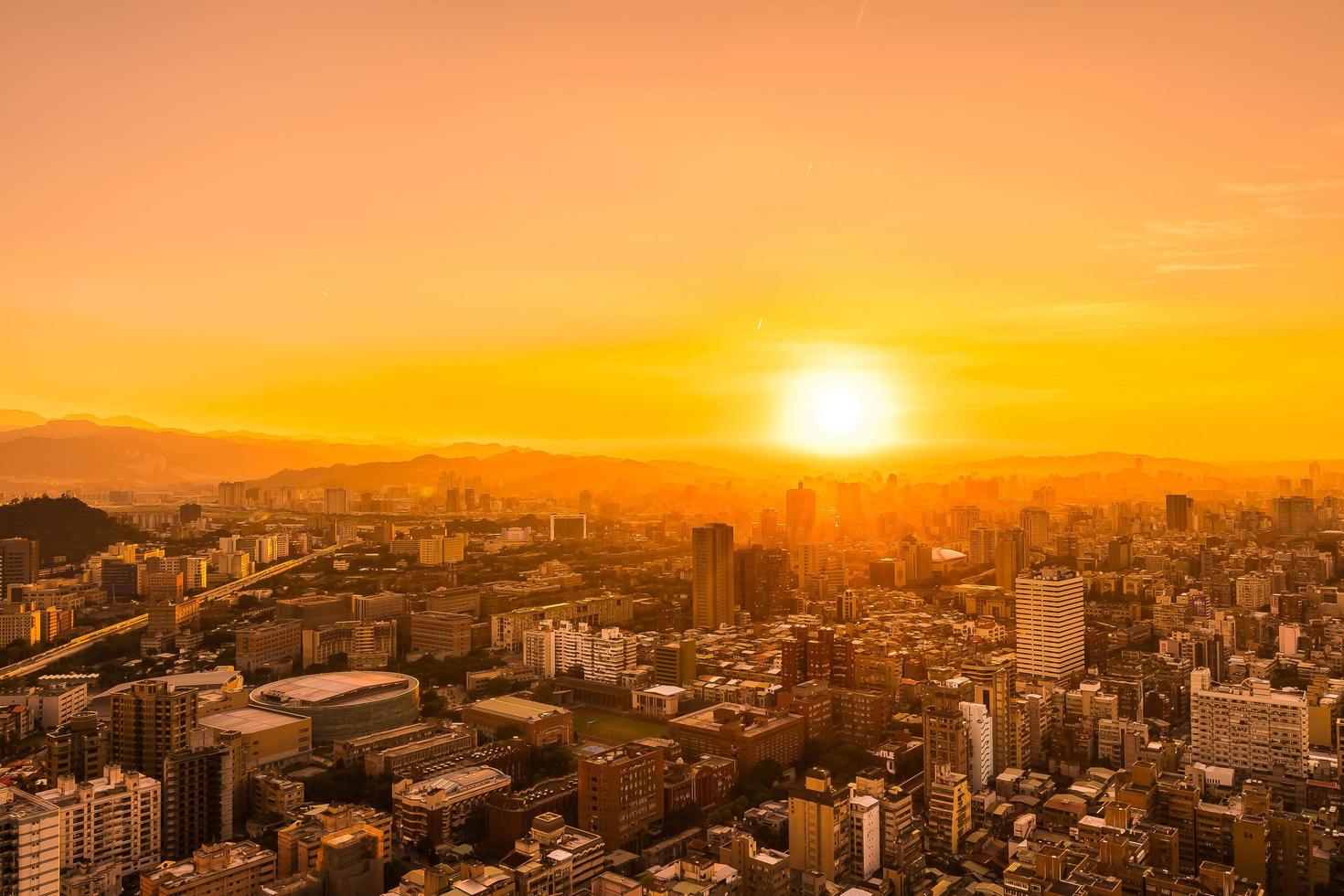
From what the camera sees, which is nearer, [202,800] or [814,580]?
[202,800]

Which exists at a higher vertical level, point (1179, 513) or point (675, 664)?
point (1179, 513)

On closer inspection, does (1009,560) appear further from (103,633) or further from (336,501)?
(336,501)

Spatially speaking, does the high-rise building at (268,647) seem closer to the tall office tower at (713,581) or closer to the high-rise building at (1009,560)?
the tall office tower at (713,581)

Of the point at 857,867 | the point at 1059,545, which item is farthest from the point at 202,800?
the point at 1059,545

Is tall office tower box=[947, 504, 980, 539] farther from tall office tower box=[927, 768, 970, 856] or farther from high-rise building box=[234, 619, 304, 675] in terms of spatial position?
tall office tower box=[927, 768, 970, 856]

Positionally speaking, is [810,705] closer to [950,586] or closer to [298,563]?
[950,586]

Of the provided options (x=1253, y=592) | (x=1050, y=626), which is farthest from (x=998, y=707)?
(x=1253, y=592)

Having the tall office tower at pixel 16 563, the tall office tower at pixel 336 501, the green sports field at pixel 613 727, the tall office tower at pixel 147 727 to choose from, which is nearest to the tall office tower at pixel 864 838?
the green sports field at pixel 613 727
